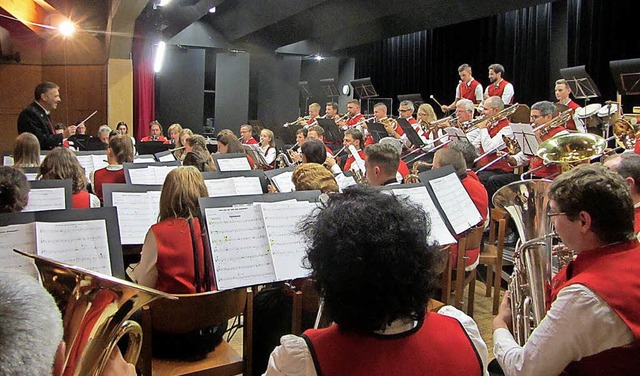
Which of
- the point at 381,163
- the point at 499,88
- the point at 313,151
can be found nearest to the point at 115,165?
the point at 313,151

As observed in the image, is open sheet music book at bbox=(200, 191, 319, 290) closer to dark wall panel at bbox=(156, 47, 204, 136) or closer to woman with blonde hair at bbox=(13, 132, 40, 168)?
woman with blonde hair at bbox=(13, 132, 40, 168)

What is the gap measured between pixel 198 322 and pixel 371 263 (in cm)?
126

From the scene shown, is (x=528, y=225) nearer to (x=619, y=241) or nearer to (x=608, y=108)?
(x=619, y=241)

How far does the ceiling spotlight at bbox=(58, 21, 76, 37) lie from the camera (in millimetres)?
12625

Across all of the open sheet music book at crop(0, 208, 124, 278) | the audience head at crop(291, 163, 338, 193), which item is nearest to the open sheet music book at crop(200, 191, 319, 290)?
the open sheet music book at crop(0, 208, 124, 278)

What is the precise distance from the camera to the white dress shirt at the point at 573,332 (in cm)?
162

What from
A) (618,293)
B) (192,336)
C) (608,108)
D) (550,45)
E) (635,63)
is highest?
(550,45)

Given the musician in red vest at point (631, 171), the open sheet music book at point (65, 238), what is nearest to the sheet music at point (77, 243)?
the open sheet music book at point (65, 238)

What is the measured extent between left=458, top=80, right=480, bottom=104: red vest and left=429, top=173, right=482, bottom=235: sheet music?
6.69 m

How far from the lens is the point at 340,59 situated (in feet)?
54.7

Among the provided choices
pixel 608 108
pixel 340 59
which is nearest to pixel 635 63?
pixel 608 108

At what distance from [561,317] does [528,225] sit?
76 cm

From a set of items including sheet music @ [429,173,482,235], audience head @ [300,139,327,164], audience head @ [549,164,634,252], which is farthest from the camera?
audience head @ [300,139,327,164]

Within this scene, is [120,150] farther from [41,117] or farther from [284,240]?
[284,240]
